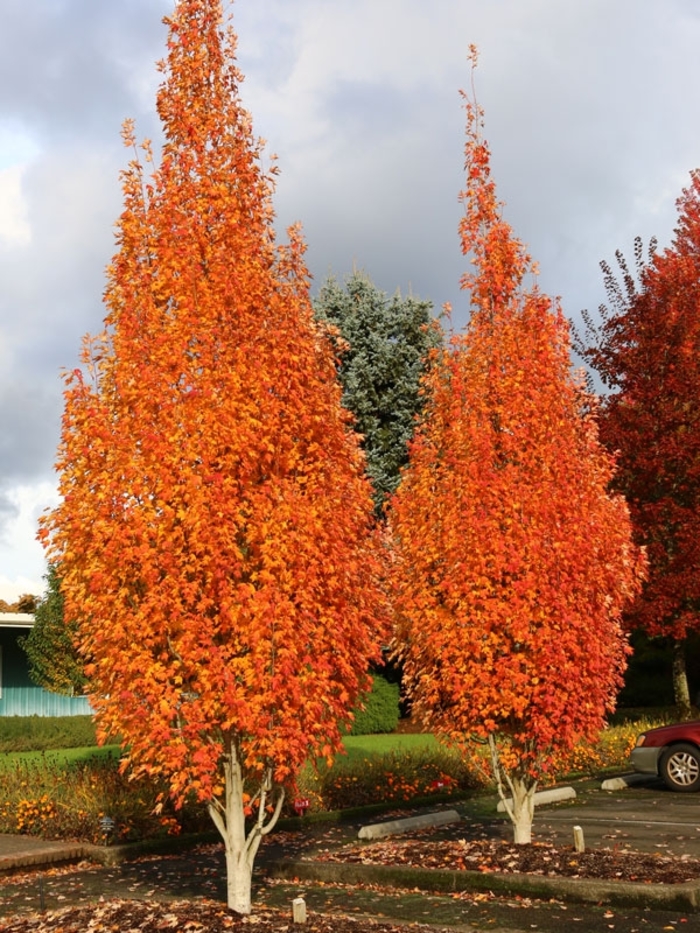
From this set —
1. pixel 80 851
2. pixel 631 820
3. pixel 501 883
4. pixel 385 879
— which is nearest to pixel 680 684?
pixel 631 820

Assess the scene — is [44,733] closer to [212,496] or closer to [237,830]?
[237,830]

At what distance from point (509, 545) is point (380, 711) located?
19910mm

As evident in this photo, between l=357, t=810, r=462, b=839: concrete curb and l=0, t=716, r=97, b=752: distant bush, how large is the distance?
47.9 feet

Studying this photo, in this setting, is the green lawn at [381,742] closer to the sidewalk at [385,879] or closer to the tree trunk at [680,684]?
the tree trunk at [680,684]

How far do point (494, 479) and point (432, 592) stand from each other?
131cm

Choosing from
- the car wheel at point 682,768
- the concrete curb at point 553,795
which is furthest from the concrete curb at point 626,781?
the concrete curb at point 553,795

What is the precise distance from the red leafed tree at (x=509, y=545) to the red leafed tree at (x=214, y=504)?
1.81m

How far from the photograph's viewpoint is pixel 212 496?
8.13 metres

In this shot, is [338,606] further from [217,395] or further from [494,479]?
[494,479]

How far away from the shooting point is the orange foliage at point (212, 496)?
8.04 m

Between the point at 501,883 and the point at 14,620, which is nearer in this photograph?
the point at 501,883

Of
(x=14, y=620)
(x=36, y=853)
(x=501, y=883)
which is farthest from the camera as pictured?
(x=14, y=620)

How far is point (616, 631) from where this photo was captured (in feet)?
37.7

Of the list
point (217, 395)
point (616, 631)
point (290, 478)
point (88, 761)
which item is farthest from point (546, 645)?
point (88, 761)
